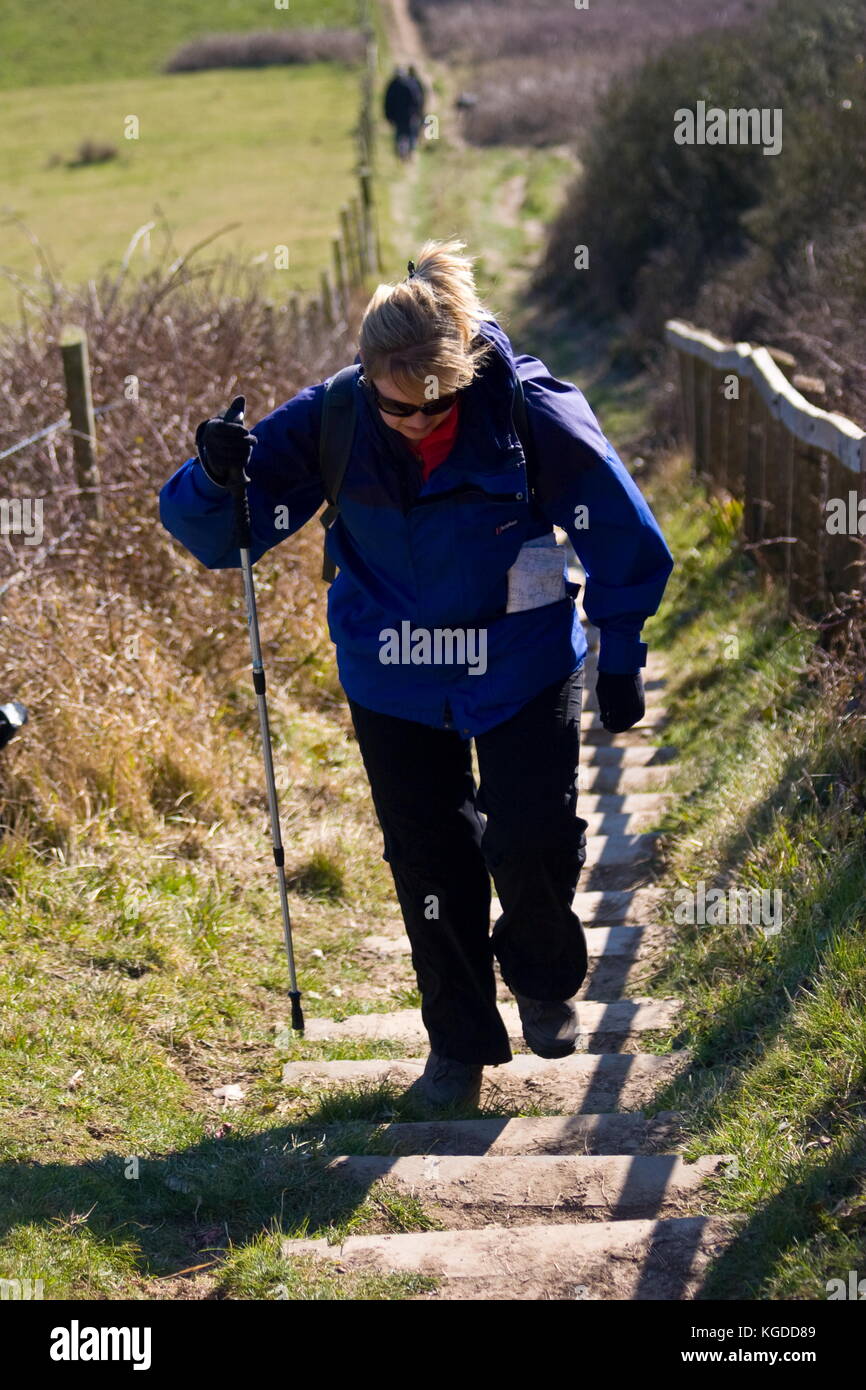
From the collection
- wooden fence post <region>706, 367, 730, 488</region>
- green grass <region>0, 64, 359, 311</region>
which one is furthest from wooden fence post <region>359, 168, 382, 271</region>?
wooden fence post <region>706, 367, 730, 488</region>

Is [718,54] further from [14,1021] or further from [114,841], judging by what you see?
[14,1021]

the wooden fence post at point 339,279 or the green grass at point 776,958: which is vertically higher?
the wooden fence post at point 339,279

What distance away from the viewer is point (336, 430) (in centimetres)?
354

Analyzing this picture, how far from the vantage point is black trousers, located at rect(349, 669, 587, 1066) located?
3.66 m

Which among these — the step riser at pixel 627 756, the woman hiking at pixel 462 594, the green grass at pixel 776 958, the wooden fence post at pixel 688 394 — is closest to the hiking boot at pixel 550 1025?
the woman hiking at pixel 462 594

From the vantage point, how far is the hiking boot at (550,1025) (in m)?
4.01

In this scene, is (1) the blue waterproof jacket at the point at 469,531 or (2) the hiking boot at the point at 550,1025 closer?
(1) the blue waterproof jacket at the point at 469,531

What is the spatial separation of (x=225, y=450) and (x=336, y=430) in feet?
0.87

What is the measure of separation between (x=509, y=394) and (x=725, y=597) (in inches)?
176

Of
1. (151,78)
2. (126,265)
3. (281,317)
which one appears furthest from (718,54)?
(151,78)

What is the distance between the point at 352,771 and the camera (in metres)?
6.34

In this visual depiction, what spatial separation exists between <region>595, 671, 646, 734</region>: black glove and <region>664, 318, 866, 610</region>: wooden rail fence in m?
1.72

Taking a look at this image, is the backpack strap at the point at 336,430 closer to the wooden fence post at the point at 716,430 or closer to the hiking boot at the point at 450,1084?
the hiking boot at the point at 450,1084

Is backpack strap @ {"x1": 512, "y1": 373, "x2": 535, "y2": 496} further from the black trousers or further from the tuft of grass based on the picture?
the tuft of grass
